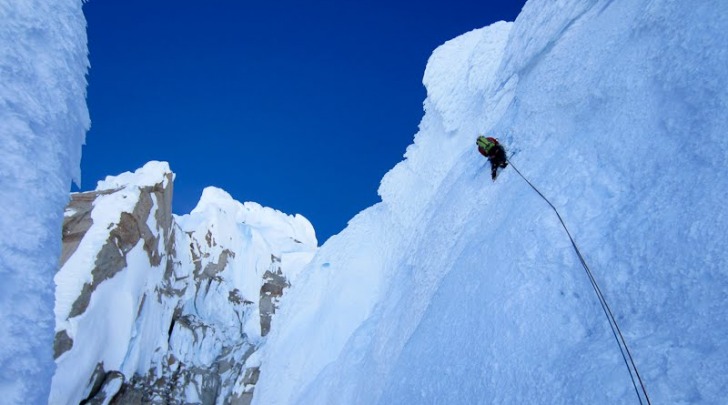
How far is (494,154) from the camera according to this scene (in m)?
Result: 8.58

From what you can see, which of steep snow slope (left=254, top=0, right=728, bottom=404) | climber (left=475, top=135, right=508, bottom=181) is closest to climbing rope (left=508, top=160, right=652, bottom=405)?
steep snow slope (left=254, top=0, right=728, bottom=404)

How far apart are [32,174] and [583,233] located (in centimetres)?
568

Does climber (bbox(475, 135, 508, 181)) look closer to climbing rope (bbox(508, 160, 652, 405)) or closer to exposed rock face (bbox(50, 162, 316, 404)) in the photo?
climbing rope (bbox(508, 160, 652, 405))

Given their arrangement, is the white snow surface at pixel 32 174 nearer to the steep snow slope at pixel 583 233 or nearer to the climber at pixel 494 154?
the steep snow slope at pixel 583 233

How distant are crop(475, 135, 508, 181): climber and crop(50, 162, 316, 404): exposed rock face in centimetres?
1824

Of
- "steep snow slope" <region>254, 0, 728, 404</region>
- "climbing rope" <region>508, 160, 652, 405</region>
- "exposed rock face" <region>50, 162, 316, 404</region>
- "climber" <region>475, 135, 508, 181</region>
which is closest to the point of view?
"climbing rope" <region>508, 160, 652, 405</region>

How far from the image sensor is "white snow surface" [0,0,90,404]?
246 cm

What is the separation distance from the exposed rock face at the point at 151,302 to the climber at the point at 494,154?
18.2 m

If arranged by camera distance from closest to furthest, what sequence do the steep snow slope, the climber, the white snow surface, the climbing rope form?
the white snow surface, the climbing rope, the steep snow slope, the climber

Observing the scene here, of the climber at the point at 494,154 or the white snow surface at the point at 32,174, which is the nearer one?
the white snow surface at the point at 32,174

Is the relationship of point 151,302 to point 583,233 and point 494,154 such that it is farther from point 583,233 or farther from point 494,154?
point 583,233

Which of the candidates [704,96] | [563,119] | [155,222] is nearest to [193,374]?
[155,222]

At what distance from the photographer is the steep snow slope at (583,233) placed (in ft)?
13.2

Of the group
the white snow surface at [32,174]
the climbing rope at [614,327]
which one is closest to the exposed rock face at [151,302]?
the climbing rope at [614,327]
